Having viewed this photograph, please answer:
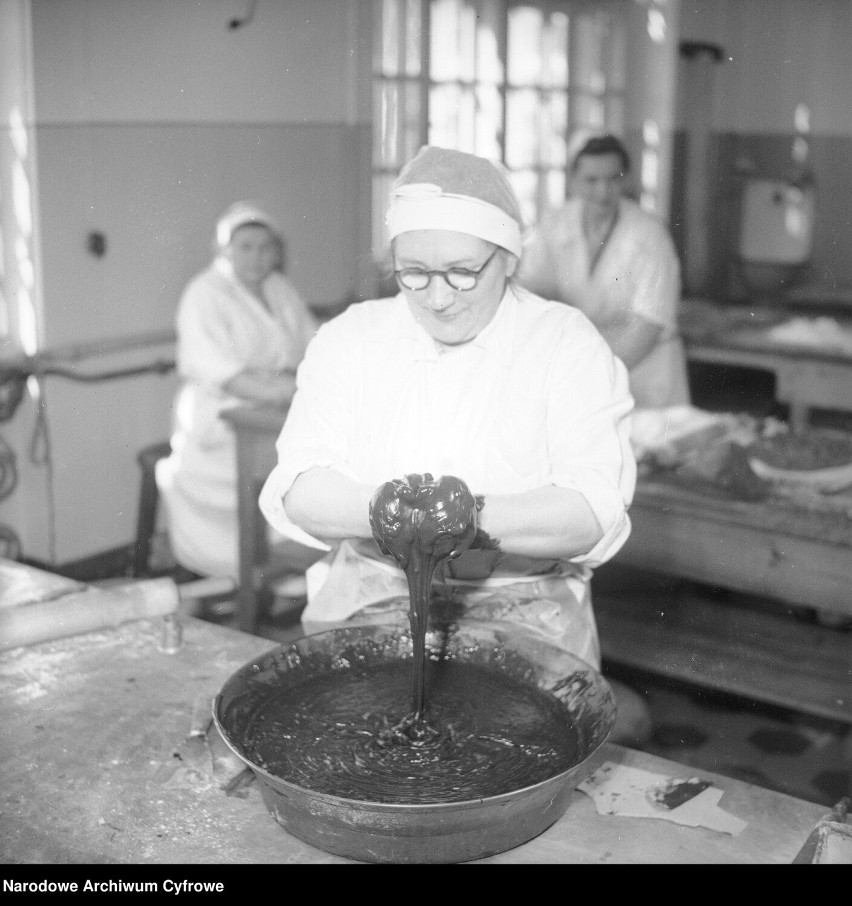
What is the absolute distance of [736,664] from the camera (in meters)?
2.92

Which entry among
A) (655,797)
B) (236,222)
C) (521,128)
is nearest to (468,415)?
(655,797)

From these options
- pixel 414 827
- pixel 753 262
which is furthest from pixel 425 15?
pixel 414 827

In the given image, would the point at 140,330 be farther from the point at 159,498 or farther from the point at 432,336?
the point at 432,336

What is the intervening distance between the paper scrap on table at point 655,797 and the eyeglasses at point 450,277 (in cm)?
76

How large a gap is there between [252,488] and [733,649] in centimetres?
151

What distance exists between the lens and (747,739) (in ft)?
10.8

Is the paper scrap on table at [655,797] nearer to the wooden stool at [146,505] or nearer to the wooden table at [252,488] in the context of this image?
the wooden table at [252,488]

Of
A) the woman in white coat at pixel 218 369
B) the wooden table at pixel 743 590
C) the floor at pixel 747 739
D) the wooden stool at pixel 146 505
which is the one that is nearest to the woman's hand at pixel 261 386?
the woman in white coat at pixel 218 369

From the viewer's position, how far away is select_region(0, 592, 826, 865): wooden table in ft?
4.72

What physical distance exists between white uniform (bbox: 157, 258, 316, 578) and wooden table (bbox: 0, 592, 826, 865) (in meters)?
2.09

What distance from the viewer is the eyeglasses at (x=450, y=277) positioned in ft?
5.91

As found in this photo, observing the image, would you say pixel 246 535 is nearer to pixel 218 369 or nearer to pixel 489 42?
pixel 218 369

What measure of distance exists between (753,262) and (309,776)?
590 centimetres

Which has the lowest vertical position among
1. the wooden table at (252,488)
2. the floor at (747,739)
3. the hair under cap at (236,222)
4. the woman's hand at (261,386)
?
the floor at (747,739)
